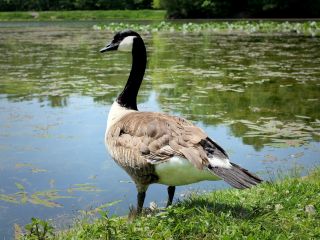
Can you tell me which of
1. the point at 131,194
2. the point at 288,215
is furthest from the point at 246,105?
the point at 288,215

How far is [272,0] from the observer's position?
57.2m

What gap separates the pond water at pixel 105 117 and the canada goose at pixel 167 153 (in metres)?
0.88

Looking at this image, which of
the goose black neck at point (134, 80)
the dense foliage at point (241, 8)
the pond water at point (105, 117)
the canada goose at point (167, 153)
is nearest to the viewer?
the canada goose at point (167, 153)

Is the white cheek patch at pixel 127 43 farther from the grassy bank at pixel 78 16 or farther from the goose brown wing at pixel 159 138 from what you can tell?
the grassy bank at pixel 78 16

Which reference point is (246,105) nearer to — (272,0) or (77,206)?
(77,206)

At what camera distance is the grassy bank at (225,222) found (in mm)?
3900

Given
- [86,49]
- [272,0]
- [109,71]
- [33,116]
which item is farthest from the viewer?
[272,0]

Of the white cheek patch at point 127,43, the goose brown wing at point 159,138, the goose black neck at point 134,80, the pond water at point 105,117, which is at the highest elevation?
the white cheek patch at point 127,43

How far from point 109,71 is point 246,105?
21.7 feet

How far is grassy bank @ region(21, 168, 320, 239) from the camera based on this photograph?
390 centimetres

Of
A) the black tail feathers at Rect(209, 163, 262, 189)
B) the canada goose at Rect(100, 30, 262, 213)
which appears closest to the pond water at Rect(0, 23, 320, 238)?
the canada goose at Rect(100, 30, 262, 213)

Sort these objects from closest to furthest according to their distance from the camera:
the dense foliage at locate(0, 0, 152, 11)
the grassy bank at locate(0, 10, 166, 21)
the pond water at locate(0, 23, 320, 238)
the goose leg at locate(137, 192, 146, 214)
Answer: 1. the goose leg at locate(137, 192, 146, 214)
2. the pond water at locate(0, 23, 320, 238)
3. the grassy bank at locate(0, 10, 166, 21)
4. the dense foliage at locate(0, 0, 152, 11)

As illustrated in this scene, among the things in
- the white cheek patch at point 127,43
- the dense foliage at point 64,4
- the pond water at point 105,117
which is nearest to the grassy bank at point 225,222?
the pond water at point 105,117

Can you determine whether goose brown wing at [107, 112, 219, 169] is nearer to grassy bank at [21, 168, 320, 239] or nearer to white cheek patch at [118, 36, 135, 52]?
grassy bank at [21, 168, 320, 239]
